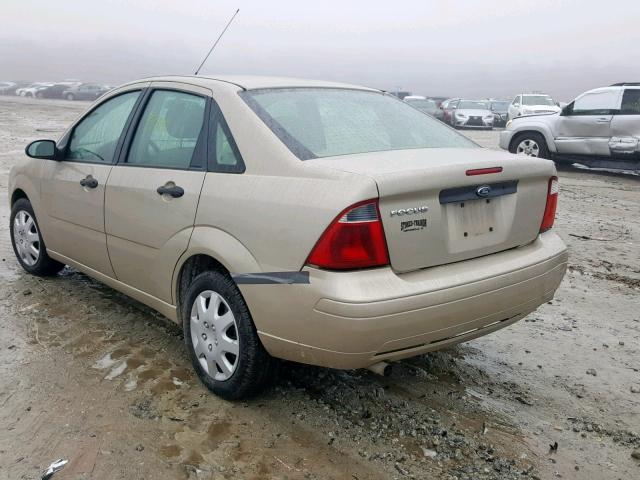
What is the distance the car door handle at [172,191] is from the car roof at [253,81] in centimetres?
60

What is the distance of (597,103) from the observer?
1252 cm

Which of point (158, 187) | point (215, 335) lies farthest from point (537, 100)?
point (215, 335)

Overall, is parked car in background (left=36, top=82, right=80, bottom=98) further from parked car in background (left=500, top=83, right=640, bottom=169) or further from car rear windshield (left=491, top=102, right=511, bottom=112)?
parked car in background (left=500, top=83, right=640, bottom=169)

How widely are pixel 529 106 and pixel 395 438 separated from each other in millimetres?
23290

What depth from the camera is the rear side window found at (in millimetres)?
12039

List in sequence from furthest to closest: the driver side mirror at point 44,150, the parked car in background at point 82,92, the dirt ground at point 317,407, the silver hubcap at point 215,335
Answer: the parked car in background at point 82,92
the driver side mirror at point 44,150
the silver hubcap at point 215,335
the dirt ground at point 317,407

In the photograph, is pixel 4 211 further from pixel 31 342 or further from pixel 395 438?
pixel 395 438

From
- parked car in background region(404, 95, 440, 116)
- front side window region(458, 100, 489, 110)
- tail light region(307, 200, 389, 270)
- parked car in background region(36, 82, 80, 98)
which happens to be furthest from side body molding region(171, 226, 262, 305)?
parked car in background region(36, 82, 80, 98)

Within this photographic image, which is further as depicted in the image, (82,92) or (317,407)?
(82,92)

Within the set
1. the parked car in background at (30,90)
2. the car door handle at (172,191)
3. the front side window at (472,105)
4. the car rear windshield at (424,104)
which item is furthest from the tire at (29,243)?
the parked car in background at (30,90)

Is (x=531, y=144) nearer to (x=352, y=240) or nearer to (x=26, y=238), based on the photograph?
(x=26, y=238)

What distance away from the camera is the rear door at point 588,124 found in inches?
480

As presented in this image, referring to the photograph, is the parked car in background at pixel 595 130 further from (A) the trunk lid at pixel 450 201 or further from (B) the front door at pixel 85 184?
(B) the front door at pixel 85 184

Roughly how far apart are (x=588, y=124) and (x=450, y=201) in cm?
1088
